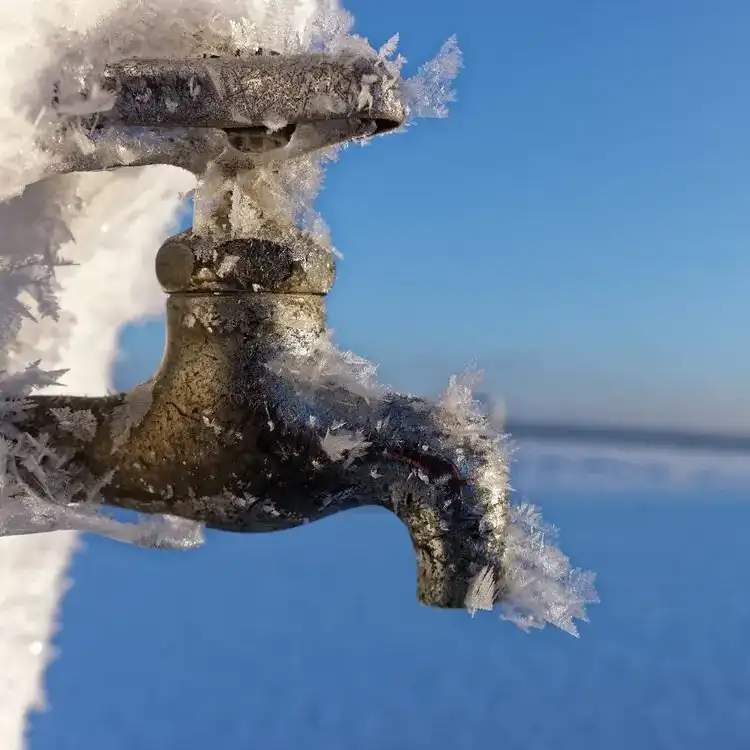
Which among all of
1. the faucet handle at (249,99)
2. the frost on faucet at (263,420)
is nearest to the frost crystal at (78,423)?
the frost on faucet at (263,420)

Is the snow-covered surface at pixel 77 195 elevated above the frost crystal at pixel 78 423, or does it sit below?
above

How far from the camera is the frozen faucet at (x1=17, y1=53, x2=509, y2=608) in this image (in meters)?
0.48

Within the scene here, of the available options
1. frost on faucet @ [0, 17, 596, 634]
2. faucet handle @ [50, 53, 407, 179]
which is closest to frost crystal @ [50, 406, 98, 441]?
frost on faucet @ [0, 17, 596, 634]

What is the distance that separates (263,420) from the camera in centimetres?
48

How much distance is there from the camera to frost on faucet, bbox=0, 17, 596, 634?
48 cm

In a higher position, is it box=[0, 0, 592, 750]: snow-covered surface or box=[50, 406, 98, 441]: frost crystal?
box=[0, 0, 592, 750]: snow-covered surface

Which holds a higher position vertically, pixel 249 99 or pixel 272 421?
pixel 249 99

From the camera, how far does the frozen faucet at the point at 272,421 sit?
476mm

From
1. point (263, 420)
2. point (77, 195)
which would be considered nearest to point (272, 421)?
point (263, 420)

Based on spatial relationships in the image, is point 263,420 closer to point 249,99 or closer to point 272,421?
point 272,421

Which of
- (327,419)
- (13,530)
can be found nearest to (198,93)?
(327,419)

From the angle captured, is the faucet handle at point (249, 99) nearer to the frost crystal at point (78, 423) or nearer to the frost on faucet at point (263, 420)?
the frost on faucet at point (263, 420)

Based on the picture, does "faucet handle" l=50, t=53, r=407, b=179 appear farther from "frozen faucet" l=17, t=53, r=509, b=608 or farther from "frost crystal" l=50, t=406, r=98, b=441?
"frost crystal" l=50, t=406, r=98, b=441

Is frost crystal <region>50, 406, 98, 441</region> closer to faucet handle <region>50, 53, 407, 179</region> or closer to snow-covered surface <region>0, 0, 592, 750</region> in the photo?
snow-covered surface <region>0, 0, 592, 750</region>
